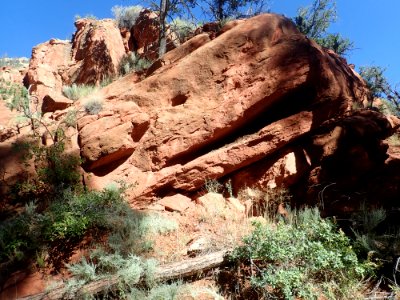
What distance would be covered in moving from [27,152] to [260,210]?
5289mm

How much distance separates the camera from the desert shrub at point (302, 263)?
3.81m

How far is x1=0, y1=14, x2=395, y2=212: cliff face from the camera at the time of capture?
6.66m

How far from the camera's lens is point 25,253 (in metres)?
5.12

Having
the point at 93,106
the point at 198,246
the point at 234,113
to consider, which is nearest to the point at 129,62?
the point at 93,106

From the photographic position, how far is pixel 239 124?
713 cm

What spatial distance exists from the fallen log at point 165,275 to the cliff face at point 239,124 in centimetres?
242

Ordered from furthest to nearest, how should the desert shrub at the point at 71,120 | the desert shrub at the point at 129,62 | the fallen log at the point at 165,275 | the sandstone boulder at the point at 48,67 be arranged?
the sandstone boulder at the point at 48,67 → the desert shrub at the point at 129,62 → the desert shrub at the point at 71,120 → the fallen log at the point at 165,275

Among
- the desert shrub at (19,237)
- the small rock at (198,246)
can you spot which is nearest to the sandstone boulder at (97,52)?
the desert shrub at (19,237)

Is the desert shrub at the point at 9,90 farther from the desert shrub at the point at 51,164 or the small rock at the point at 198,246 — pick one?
the small rock at the point at 198,246

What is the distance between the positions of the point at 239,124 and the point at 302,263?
3.67 metres

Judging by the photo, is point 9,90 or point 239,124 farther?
point 9,90

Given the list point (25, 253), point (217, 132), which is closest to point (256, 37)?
point (217, 132)

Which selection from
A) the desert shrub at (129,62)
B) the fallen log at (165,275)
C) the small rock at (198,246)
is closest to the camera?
the fallen log at (165,275)

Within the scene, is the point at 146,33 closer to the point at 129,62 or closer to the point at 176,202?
the point at 129,62
